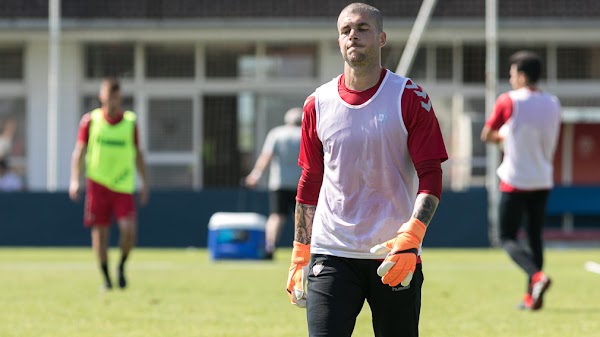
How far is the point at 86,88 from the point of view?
25.8 m

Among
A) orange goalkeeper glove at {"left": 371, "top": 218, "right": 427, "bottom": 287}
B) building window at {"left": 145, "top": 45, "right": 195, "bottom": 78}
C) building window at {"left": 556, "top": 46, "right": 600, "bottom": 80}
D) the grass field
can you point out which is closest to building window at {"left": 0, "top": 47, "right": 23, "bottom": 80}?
building window at {"left": 145, "top": 45, "right": 195, "bottom": 78}

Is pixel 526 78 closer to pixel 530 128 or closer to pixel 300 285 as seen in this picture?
pixel 530 128

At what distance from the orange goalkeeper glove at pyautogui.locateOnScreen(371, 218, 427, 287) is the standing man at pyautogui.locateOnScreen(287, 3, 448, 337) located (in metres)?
0.05

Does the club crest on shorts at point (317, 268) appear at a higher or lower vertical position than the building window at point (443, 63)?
lower

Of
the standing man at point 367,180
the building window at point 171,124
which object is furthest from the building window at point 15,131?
the standing man at point 367,180

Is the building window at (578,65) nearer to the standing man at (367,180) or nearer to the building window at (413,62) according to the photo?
the building window at (413,62)

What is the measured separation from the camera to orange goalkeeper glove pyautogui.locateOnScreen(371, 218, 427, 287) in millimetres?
5512

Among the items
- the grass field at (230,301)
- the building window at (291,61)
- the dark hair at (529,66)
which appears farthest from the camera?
the building window at (291,61)

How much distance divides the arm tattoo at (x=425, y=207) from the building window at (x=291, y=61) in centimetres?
2000

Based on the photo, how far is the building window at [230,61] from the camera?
25641 mm

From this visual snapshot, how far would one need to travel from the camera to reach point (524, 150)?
450 inches

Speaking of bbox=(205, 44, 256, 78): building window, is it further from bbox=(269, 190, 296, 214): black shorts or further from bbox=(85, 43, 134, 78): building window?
bbox=(269, 190, 296, 214): black shorts

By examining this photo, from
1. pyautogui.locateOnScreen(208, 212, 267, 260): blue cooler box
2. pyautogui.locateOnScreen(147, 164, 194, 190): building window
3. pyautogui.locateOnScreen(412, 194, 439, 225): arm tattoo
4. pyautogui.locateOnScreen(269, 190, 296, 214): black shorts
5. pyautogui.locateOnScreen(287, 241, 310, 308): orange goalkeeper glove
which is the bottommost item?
pyautogui.locateOnScreen(208, 212, 267, 260): blue cooler box

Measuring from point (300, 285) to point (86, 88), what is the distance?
2040cm
